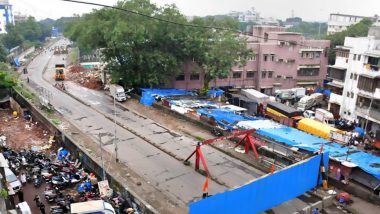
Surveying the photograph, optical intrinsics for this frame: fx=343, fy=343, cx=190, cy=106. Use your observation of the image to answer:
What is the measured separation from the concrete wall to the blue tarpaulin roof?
12.2 m

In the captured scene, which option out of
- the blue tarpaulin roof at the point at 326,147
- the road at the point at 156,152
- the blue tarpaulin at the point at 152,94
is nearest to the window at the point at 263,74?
the blue tarpaulin at the point at 152,94

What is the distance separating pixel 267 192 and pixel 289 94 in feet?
108

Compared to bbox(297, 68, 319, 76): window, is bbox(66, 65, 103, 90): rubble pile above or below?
below

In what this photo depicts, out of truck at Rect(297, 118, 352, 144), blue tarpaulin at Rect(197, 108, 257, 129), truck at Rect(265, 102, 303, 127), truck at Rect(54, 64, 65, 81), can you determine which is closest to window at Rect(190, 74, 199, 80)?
truck at Rect(265, 102, 303, 127)

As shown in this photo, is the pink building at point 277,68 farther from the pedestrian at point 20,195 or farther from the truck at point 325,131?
the pedestrian at point 20,195

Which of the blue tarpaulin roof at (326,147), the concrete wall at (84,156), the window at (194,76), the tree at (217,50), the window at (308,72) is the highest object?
the tree at (217,50)

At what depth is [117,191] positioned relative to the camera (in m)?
20.1

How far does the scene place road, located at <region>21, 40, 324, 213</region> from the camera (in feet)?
70.4

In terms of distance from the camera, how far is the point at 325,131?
100ft

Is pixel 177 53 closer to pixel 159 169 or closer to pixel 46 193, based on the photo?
pixel 159 169

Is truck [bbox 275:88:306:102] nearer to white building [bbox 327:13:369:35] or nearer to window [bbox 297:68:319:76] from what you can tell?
Answer: window [bbox 297:68:319:76]

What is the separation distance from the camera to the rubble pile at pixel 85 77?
49981 mm

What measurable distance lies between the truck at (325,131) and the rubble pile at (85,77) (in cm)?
2896

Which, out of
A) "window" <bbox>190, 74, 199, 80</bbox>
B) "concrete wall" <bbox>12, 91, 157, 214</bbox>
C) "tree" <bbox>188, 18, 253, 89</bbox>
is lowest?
"concrete wall" <bbox>12, 91, 157, 214</bbox>
